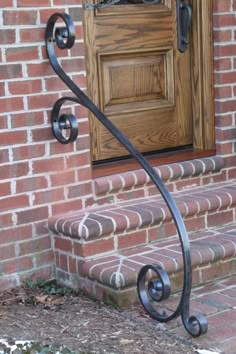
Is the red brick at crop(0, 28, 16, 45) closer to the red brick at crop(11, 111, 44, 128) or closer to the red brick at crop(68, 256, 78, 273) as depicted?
the red brick at crop(11, 111, 44, 128)

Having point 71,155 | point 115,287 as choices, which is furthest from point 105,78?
point 115,287

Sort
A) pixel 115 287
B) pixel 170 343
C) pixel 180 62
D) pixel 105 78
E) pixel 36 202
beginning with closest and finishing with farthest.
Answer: pixel 170 343
pixel 115 287
pixel 36 202
pixel 105 78
pixel 180 62

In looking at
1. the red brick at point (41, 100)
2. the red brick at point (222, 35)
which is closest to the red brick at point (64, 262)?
the red brick at point (41, 100)

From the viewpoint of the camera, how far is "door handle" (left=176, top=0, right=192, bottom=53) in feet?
15.0

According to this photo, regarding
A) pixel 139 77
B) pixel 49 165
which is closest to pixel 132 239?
pixel 49 165

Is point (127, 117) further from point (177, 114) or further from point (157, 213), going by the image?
point (157, 213)

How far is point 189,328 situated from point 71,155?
1.18m

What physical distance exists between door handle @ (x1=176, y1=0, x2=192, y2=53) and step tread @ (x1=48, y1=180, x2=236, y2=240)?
0.87 meters

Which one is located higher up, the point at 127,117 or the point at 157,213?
the point at 127,117

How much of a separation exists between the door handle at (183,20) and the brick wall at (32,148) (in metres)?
0.76

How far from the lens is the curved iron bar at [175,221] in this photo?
333 cm

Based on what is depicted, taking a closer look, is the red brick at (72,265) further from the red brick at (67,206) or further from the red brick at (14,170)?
the red brick at (14,170)

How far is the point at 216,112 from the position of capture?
4.68 m

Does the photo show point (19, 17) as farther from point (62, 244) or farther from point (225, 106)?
point (225, 106)
